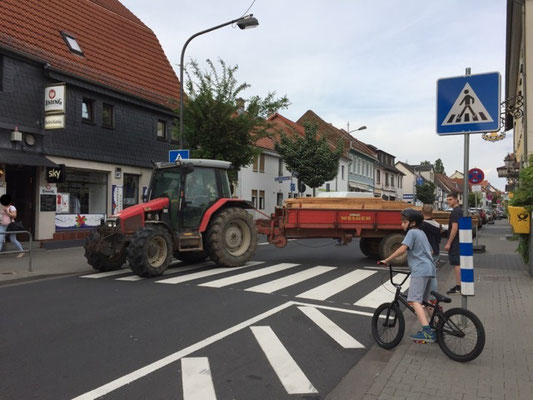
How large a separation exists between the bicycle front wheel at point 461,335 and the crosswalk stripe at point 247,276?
5020 mm

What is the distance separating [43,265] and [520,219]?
11019 millimetres

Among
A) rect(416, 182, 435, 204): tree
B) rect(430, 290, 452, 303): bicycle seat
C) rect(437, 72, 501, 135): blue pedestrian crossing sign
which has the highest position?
rect(416, 182, 435, 204): tree

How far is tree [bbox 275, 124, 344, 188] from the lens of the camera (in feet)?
110

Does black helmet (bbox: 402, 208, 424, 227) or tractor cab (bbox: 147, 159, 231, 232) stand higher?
tractor cab (bbox: 147, 159, 231, 232)

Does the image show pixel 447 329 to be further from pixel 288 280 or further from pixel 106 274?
pixel 106 274

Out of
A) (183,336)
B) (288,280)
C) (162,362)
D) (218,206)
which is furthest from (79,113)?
(162,362)

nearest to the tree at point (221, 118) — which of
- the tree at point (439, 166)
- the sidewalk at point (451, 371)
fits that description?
the sidewalk at point (451, 371)

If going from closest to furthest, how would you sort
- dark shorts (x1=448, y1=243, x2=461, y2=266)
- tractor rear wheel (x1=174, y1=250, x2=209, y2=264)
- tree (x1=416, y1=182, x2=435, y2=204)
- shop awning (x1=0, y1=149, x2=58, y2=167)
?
dark shorts (x1=448, y1=243, x2=461, y2=266), tractor rear wheel (x1=174, y1=250, x2=209, y2=264), shop awning (x1=0, y1=149, x2=58, y2=167), tree (x1=416, y1=182, x2=435, y2=204)

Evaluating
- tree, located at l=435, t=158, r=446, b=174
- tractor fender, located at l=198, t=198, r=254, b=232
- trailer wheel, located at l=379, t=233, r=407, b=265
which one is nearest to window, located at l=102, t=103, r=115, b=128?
tractor fender, located at l=198, t=198, r=254, b=232

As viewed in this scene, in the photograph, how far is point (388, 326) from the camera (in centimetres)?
536

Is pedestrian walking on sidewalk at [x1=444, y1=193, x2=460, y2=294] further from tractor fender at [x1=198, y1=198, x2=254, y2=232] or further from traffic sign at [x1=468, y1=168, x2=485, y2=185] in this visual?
traffic sign at [x1=468, y1=168, x2=485, y2=185]

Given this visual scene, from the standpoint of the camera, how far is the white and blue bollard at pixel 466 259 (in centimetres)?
531

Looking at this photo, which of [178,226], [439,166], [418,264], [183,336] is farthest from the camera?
[439,166]

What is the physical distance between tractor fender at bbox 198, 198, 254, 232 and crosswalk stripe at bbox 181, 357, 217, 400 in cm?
661
